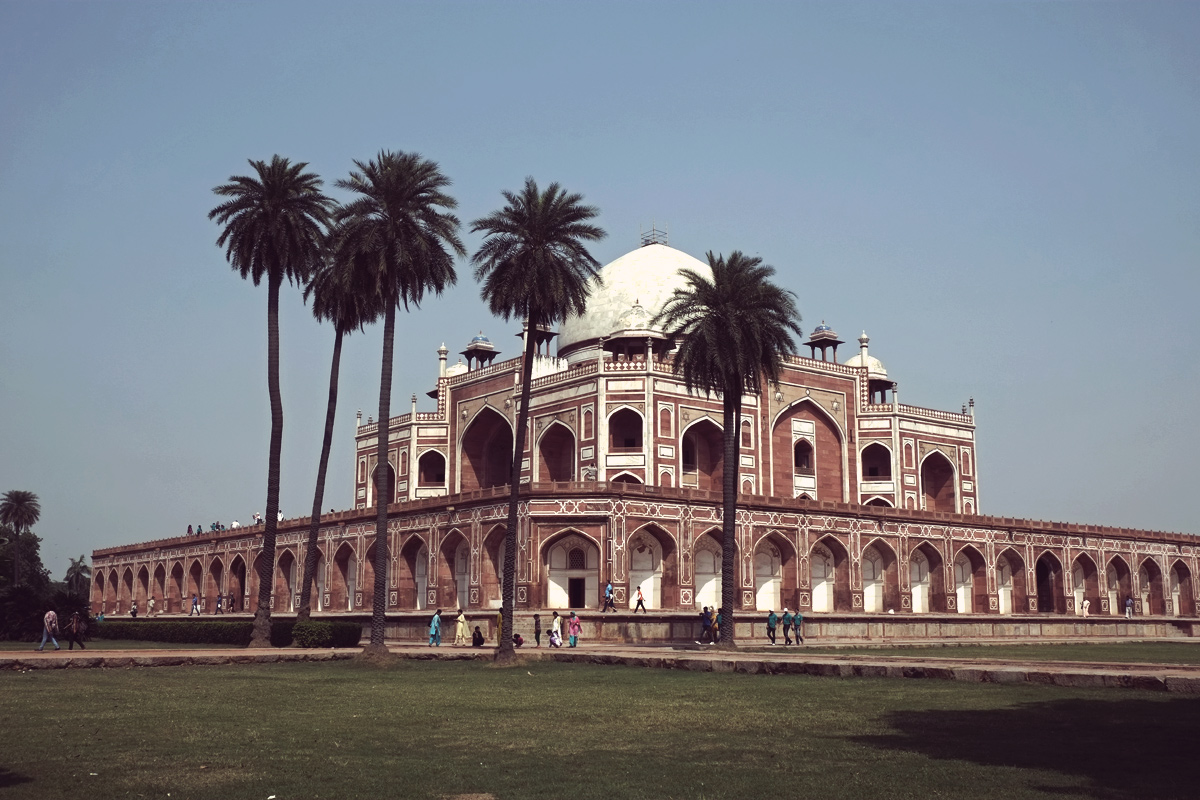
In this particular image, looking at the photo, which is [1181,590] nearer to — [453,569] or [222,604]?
[453,569]

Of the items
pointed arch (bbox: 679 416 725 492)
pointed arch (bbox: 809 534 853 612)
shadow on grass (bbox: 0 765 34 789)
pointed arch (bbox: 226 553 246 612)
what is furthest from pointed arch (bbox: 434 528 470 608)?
shadow on grass (bbox: 0 765 34 789)

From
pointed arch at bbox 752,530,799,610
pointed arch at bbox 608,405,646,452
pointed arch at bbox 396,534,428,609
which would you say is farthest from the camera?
pointed arch at bbox 608,405,646,452

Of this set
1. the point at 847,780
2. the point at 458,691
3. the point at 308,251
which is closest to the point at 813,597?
the point at 308,251

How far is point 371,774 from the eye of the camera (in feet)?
32.9

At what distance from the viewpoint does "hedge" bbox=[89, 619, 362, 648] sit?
105 ft

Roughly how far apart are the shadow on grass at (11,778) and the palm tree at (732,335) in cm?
2413

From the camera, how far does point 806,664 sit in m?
20.9

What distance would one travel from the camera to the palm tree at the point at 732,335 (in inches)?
1289

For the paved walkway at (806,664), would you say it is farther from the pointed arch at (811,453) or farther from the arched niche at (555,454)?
the pointed arch at (811,453)

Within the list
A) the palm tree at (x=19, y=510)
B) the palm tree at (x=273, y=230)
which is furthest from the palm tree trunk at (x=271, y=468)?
the palm tree at (x=19, y=510)

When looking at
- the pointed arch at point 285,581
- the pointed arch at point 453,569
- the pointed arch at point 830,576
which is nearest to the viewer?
the pointed arch at point 453,569

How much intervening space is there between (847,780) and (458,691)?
9940 millimetres

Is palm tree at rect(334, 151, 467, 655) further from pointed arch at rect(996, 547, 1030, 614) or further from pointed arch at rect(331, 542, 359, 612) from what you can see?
pointed arch at rect(996, 547, 1030, 614)

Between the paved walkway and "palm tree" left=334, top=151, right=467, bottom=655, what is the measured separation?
11.1 ft
